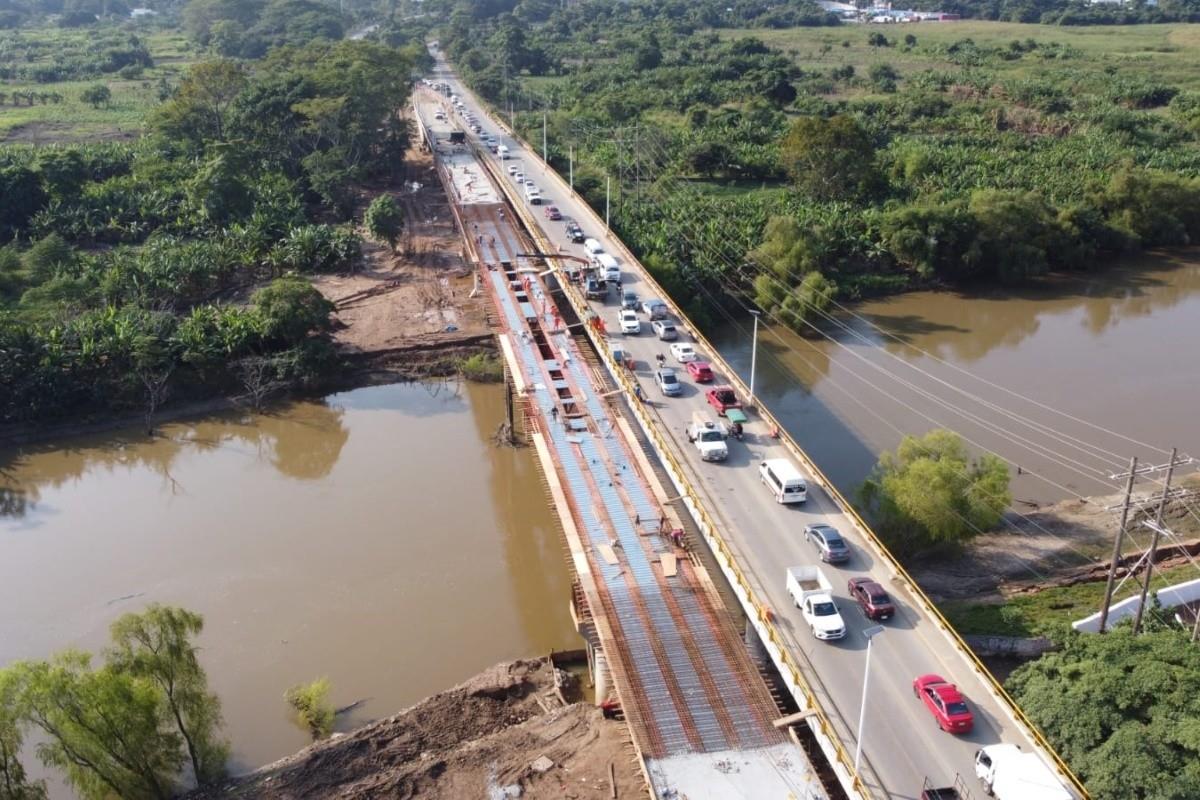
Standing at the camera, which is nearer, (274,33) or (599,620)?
(599,620)

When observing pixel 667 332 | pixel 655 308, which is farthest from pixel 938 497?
pixel 655 308

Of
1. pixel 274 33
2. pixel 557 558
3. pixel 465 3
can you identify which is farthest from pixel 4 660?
pixel 465 3

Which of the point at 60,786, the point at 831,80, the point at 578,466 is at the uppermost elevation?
the point at 831,80

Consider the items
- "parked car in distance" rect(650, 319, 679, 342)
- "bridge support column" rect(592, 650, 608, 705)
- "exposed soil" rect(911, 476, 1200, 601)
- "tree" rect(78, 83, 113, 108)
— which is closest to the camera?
"bridge support column" rect(592, 650, 608, 705)

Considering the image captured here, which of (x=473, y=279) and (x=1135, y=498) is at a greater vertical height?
(x=473, y=279)

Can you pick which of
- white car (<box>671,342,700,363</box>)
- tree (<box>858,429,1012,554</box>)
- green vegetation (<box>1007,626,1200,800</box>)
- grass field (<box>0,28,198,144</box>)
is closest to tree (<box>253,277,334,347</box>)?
white car (<box>671,342,700,363</box>)

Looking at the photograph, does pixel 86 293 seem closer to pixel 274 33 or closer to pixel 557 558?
pixel 557 558

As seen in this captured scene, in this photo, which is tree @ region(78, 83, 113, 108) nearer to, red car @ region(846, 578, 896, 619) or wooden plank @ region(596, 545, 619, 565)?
wooden plank @ region(596, 545, 619, 565)

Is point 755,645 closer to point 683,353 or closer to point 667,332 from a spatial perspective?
point 683,353

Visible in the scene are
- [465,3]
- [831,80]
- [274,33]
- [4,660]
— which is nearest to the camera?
[4,660]
